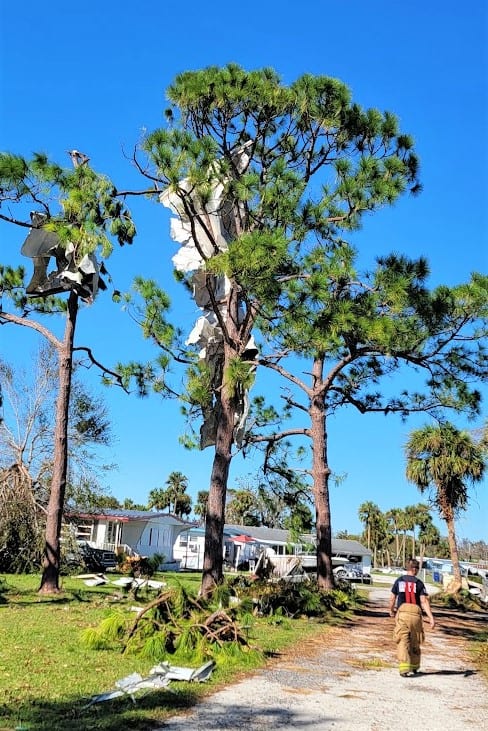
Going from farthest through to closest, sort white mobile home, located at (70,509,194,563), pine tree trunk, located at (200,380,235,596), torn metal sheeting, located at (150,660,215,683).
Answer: white mobile home, located at (70,509,194,563), pine tree trunk, located at (200,380,235,596), torn metal sheeting, located at (150,660,215,683)

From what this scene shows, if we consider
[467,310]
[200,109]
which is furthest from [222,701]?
[200,109]

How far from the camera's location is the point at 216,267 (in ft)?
32.2

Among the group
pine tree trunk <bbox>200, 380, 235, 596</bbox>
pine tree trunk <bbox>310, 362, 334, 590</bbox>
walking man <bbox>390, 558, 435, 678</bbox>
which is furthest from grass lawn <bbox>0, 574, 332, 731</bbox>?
pine tree trunk <bbox>310, 362, 334, 590</bbox>

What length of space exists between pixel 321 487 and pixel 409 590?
9.15 m

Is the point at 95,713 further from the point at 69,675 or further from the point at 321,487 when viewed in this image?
the point at 321,487

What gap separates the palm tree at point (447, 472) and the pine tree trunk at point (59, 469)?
1492 centimetres

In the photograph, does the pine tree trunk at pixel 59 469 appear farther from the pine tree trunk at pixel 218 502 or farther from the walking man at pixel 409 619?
the walking man at pixel 409 619

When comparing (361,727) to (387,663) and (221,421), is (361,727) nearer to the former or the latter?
(387,663)

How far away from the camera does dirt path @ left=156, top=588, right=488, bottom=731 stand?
5.33 meters

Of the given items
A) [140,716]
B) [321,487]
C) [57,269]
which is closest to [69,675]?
[140,716]

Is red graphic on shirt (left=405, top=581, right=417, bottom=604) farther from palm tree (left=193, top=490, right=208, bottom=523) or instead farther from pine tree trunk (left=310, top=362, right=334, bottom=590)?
palm tree (left=193, top=490, right=208, bottom=523)

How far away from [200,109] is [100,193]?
7.20ft

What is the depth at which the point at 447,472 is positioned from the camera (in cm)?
2589

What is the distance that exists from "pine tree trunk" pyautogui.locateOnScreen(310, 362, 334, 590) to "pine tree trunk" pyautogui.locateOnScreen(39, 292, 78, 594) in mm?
6011
